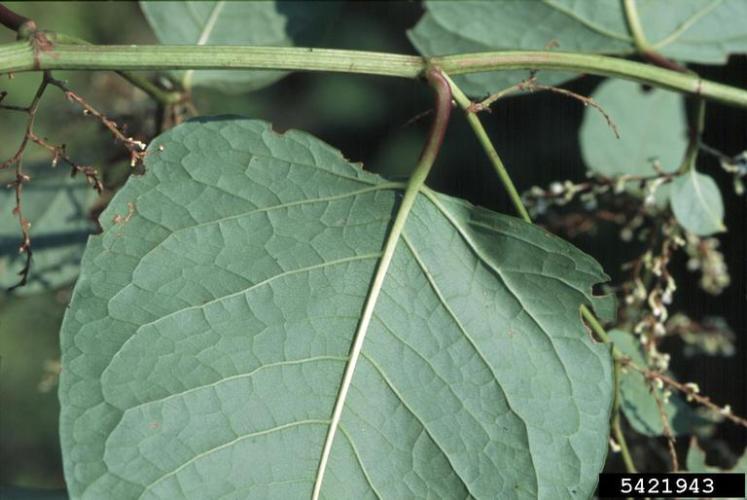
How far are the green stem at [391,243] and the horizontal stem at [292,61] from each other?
0.05m

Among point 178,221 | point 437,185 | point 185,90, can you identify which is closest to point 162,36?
point 185,90

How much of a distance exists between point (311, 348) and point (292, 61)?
1.36 ft

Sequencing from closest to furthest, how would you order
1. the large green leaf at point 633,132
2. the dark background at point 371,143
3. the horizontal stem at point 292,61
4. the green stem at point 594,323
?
the horizontal stem at point 292,61, the green stem at point 594,323, the large green leaf at point 633,132, the dark background at point 371,143

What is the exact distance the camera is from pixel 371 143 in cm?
375

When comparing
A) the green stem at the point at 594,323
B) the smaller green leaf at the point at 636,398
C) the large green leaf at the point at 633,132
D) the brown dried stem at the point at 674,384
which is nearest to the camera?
the green stem at the point at 594,323

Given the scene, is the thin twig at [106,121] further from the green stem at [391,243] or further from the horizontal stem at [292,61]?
the green stem at [391,243]

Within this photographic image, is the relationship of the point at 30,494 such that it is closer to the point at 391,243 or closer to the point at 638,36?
the point at 391,243

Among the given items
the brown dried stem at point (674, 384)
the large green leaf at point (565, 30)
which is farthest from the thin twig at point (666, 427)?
the large green leaf at point (565, 30)

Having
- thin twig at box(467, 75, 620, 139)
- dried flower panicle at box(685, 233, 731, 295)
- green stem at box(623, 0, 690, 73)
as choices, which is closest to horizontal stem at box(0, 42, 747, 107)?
thin twig at box(467, 75, 620, 139)

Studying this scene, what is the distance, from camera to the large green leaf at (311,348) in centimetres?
132

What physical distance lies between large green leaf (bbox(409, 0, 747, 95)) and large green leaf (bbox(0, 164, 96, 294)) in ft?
2.76

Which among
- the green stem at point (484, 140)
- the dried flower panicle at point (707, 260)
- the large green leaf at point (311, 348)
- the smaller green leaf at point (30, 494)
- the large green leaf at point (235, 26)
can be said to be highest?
the large green leaf at point (235, 26)

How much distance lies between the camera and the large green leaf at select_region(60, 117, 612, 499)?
132cm

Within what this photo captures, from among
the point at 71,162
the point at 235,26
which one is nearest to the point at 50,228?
the point at 235,26
